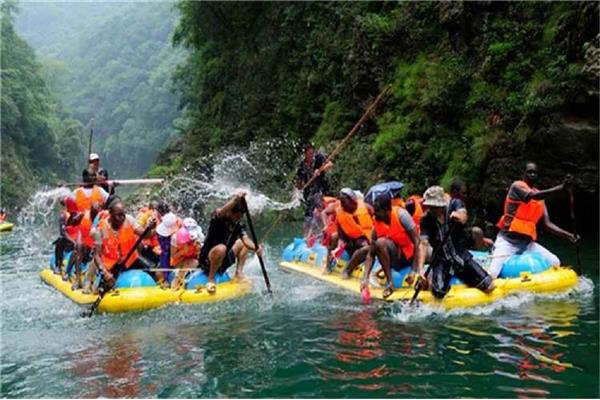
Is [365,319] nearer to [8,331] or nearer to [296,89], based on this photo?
[8,331]

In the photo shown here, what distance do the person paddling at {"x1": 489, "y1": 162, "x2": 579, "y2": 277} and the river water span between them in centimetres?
71

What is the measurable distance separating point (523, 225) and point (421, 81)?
843 centimetres

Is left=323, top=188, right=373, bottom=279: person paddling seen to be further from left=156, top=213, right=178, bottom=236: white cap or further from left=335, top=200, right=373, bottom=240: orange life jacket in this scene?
left=156, top=213, right=178, bottom=236: white cap

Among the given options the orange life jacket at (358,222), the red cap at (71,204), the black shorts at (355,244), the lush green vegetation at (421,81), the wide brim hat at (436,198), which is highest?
the lush green vegetation at (421,81)

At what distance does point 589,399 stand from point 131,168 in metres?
88.1

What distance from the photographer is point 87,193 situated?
36.3ft

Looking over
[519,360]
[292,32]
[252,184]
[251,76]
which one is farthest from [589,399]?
[251,76]

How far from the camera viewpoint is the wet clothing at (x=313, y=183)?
1237 cm

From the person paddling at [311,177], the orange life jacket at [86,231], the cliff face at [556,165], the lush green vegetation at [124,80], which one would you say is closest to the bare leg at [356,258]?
the person paddling at [311,177]

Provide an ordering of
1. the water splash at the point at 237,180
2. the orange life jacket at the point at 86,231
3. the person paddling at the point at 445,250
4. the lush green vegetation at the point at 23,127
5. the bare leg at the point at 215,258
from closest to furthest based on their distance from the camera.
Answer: the person paddling at the point at 445,250 → the bare leg at the point at 215,258 → the orange life jacket at the point at 86,231 → the water splash at the point at 237,180 → the lush green vegetation at the point at 23,127

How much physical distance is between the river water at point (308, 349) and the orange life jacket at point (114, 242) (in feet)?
2.60

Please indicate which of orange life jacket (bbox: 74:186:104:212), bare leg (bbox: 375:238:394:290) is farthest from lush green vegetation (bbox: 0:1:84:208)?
bare leg (bbox: 375:238:394:290)

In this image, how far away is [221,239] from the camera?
9.12 m

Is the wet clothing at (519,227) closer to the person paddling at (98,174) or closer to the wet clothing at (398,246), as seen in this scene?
the wet clothing at (398,246)
